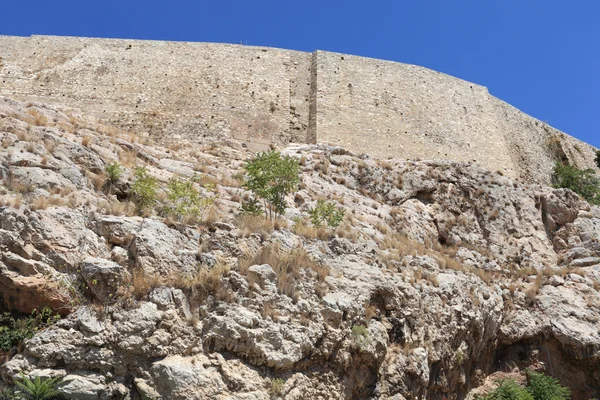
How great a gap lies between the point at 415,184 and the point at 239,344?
9.60 meters

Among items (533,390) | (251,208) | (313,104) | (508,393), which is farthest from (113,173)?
(313,104)

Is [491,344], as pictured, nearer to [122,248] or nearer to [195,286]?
[195,286]

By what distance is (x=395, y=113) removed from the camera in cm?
2225

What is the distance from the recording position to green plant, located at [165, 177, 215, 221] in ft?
32.8

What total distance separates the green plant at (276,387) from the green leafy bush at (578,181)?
1941cm

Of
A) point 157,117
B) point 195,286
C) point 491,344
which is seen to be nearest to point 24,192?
point 195,286

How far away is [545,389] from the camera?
Answer: 11758 millimetres

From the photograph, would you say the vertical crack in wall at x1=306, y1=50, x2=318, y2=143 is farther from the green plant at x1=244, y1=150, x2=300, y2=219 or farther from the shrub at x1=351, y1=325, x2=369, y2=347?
the shrub at x1=351, y1=325, x2=369, y2=347

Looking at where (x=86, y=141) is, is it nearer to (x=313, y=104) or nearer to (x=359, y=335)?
(x=359, y=335)

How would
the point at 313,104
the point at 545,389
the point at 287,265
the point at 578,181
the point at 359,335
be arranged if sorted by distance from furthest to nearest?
the point at 578,181
the point at 313,104
the point at 545,389
the point at 287,265
the point at 359,335

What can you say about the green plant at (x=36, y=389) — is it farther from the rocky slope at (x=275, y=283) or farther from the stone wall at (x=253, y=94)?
the stone wall at (x=253, y=94)

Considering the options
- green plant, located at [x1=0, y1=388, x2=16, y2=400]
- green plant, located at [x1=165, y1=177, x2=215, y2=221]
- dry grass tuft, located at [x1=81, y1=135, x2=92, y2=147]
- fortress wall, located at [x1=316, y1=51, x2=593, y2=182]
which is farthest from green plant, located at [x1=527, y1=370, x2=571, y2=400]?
fortress wall, located at [x1=316, y1=51, x2=593, y2=182]

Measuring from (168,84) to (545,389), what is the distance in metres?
15.3

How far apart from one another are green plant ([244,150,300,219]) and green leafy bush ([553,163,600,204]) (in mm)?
15788
